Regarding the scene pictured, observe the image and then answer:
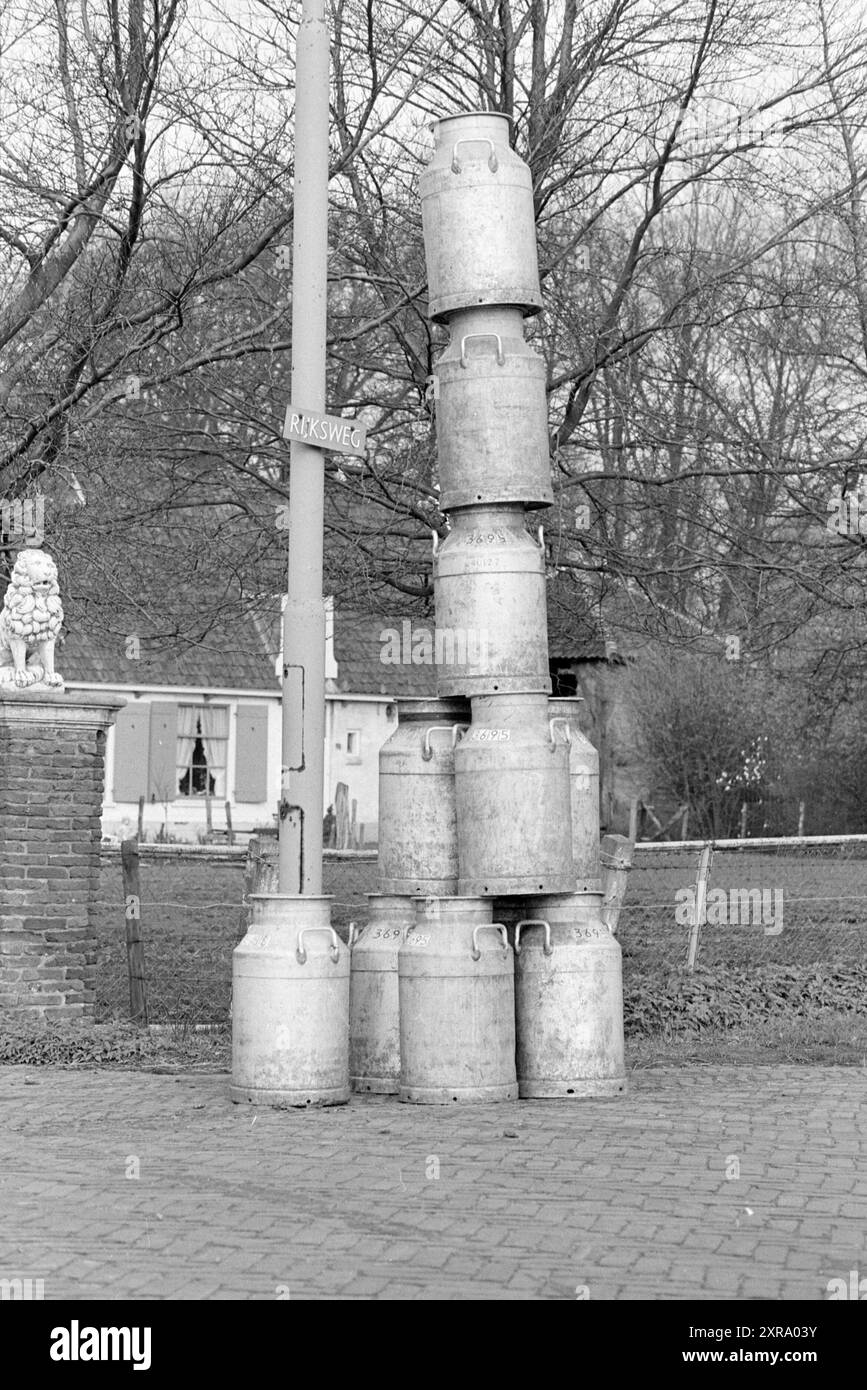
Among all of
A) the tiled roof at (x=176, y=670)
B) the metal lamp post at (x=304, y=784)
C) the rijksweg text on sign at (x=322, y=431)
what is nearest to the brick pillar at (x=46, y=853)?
the metal lamp post at (x=304, y=784)

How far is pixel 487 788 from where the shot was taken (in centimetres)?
927

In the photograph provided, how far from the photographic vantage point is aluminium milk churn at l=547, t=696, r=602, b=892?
981cm

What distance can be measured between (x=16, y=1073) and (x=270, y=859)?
10.2ft

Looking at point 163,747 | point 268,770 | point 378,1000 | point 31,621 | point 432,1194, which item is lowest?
point 432,1194

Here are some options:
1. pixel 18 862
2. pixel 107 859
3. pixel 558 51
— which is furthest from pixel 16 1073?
pixel 107 859

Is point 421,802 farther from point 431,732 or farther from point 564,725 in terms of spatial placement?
point 564,725

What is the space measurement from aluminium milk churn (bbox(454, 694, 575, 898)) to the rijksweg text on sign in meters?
1.61

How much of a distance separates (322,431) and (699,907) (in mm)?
5886

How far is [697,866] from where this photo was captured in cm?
1495

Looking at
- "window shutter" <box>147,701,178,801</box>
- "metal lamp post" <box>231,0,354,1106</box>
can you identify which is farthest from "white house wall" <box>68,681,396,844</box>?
"metal lamp post" <box>231,0,354,1106</box>

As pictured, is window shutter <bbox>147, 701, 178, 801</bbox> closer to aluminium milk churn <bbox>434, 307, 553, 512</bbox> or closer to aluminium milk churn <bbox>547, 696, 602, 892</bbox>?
aluminium milk churn <bbox>547, 696, 602, 892</bbox>

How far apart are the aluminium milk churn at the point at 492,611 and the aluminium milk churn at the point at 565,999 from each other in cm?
117

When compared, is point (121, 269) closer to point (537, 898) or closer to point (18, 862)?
point (18, 862)

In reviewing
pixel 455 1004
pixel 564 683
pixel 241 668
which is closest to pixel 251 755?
pixel 241 668
